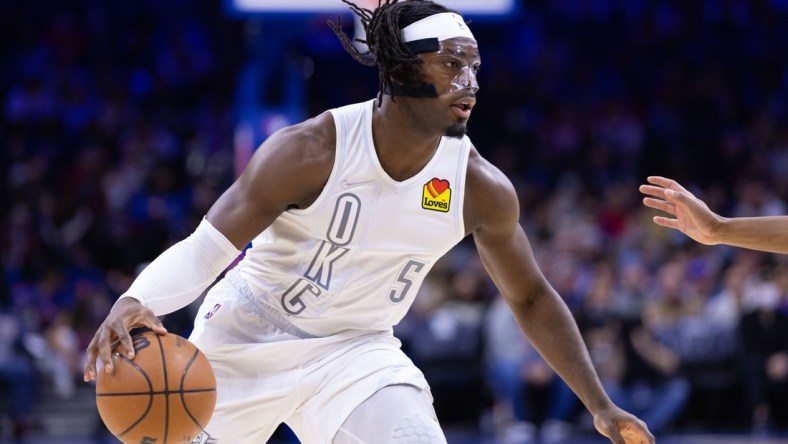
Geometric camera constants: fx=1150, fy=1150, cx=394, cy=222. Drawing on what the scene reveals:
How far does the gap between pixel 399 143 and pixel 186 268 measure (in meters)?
0.98

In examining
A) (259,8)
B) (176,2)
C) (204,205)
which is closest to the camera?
(259,8)

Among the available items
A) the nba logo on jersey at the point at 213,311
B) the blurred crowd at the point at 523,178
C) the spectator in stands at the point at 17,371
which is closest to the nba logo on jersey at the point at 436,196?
the nba logo on jersey at the point at 213,311

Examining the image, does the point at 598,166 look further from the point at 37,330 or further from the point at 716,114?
the point at 37,330

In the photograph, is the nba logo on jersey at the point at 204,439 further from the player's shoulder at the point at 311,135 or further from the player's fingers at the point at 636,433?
the player's fingers at the point at 636,433

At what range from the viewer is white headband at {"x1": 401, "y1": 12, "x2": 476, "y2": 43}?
14.9 feet

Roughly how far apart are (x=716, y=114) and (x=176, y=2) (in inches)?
354

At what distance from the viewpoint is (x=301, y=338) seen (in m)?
4.63

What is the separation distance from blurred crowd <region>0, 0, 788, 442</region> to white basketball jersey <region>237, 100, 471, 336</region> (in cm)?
595

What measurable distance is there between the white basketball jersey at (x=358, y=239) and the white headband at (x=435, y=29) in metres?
0.35

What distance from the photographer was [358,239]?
4.50 m

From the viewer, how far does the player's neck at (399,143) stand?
4566 mm

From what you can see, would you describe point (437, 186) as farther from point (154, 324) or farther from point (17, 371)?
point (17, 371)

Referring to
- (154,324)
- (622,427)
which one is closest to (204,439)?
(154,324)

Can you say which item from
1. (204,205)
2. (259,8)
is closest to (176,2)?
(204,205)
